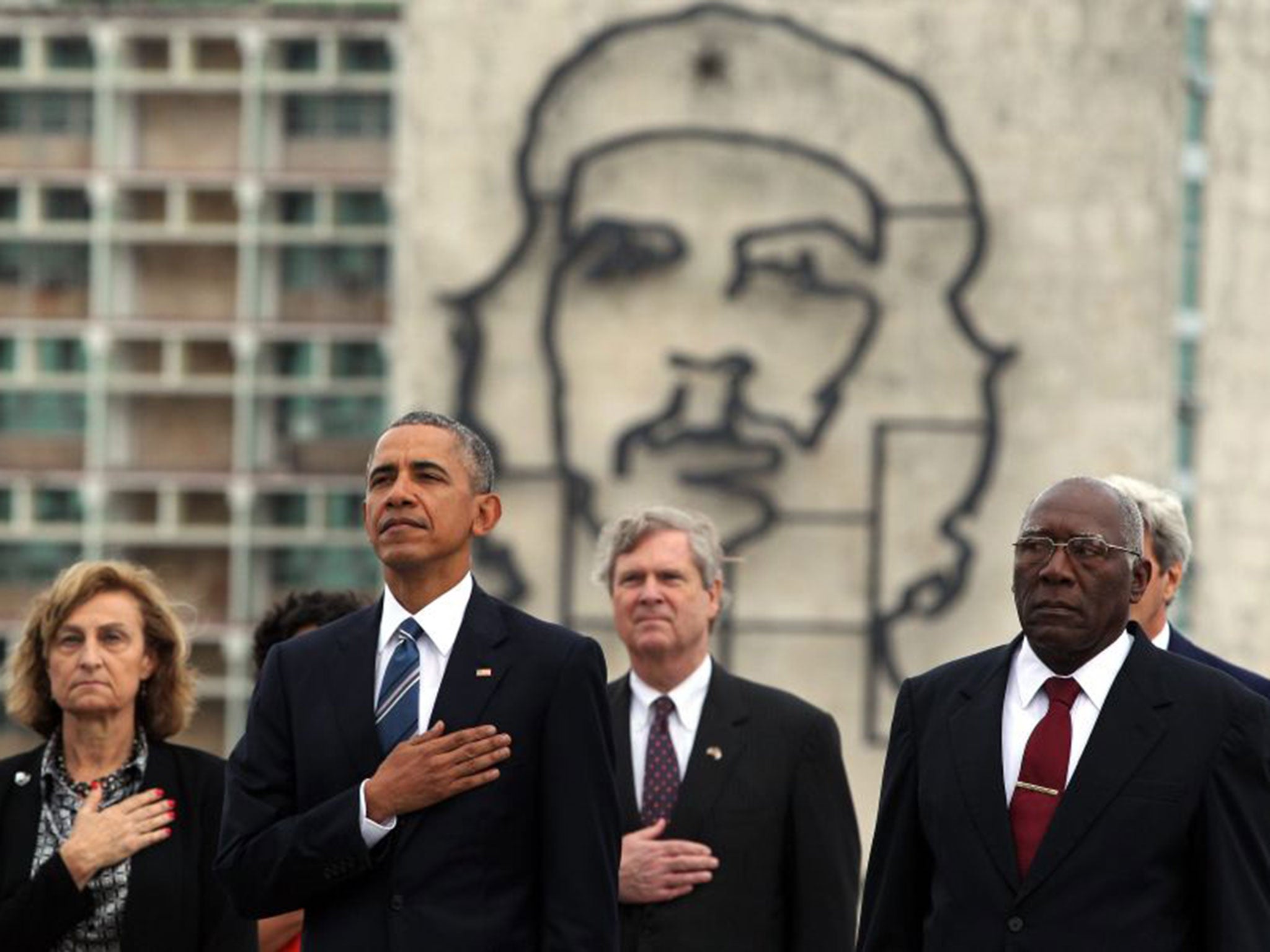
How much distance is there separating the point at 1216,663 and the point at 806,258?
22361 mm

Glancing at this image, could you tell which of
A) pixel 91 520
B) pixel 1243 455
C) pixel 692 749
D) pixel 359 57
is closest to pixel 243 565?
pixel 91 520

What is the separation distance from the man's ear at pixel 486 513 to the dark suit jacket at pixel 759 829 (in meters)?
1.62

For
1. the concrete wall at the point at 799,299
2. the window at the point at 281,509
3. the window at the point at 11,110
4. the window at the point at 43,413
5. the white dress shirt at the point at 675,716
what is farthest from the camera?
the window at the point at 11,110

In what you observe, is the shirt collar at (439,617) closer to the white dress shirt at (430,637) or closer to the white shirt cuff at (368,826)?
the white dress shirt at (430,637)

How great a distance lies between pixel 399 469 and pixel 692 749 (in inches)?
73.9

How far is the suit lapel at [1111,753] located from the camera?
4906 mm

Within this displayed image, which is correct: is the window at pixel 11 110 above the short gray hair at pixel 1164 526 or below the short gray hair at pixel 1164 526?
above

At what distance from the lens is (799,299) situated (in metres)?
29.0

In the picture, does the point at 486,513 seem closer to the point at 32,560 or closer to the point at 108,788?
the point at 108,788

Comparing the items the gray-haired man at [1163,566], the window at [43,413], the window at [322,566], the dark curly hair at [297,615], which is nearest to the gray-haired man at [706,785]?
the dark curly hair at [297,615]

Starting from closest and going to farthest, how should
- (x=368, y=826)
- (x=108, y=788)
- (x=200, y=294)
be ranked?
1. (x=368, y=826)
2. (x=108, y=788)
3. (x=200, y=294)

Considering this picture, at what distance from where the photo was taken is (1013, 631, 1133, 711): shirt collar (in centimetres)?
506

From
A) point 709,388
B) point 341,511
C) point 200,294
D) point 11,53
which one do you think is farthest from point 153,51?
point 709,388

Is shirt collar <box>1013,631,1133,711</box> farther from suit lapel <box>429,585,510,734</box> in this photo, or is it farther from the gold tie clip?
suit lapel <box>429,585,510,734</box>
